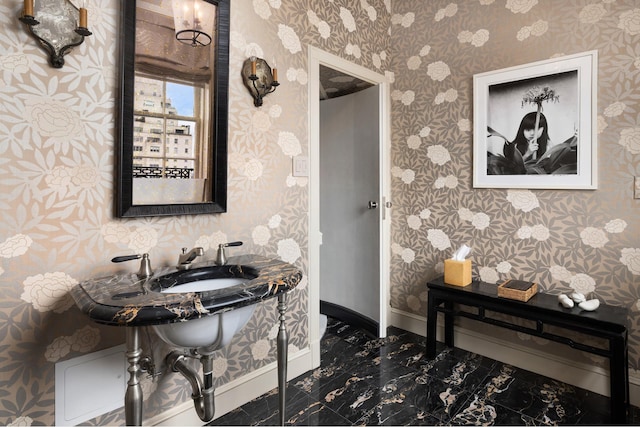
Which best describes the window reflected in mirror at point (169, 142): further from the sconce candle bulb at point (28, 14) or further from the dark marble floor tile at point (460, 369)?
the dark marble floor tile at point (460, 369)

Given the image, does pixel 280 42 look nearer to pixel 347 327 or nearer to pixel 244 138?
pixel 244 138

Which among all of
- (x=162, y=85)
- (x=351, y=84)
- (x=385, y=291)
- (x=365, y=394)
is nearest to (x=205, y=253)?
(x=162, y=85)

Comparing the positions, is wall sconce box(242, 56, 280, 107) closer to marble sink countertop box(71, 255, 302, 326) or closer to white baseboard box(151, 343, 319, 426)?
marble sink countertop box(71, 255, 302, 326)

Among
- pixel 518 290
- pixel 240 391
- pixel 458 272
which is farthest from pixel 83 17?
pixel 518 290

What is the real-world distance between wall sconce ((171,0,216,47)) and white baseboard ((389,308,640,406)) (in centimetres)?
240

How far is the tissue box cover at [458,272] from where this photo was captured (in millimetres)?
2284

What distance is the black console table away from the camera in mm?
1686

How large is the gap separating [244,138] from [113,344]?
112 cm

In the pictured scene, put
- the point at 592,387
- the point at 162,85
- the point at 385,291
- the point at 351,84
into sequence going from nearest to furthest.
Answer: the point at 162,85, the point at 592,387, the point at 385,291, the point at 351,84

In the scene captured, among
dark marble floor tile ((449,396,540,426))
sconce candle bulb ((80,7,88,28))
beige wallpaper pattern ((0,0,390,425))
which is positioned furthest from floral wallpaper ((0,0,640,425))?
dark marble floor tile ((449,396,540,426))

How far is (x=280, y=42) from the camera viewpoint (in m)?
2.02

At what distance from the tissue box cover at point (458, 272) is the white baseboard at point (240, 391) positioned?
1032 millimetres

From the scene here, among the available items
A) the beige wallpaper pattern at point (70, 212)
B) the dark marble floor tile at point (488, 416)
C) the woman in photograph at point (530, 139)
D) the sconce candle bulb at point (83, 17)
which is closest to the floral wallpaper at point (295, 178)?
the beige wallpaper pattern at point (70, 212)

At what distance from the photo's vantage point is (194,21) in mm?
1598
